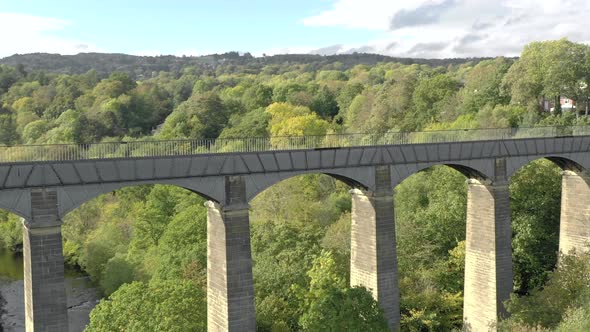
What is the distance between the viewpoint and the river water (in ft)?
133

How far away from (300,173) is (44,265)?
10.5m

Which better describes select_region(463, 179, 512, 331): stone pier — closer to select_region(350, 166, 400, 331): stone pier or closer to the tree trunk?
select_region(350, 166, 400, 331): stone pier

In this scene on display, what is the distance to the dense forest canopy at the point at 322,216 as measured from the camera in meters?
27.2

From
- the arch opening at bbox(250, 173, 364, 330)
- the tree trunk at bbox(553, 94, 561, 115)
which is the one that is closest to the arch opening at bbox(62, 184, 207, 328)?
the arch opening at bbox(250, 173, 364, 330)

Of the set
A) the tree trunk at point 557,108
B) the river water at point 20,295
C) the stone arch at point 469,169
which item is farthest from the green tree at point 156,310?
the tree trunk at point 557,108

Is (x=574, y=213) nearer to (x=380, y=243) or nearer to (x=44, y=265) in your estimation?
(x=380, y=243)

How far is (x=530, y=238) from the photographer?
113 feet

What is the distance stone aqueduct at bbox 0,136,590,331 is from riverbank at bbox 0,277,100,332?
21839mm

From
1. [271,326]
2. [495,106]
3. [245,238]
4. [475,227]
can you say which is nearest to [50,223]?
[245,238]

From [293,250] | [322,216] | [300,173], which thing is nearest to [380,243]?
[300,173]

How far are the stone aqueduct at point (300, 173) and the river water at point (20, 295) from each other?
21.8m

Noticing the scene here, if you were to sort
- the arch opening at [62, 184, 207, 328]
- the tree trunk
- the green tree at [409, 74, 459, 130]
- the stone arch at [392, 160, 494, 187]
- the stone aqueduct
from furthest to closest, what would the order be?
the green tree at [409, 74, 459, 130] → the tree trunk → the arch opening at [62, 184, 207, 328] → the stone arch at [392, 160, 494, 187] → the stone aqueduct

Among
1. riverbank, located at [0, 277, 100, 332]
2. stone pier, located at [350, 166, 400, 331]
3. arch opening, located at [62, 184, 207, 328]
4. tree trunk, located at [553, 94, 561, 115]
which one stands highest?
tree trunk, located at [553, 94, 561, 115]

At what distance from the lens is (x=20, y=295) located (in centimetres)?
4575
